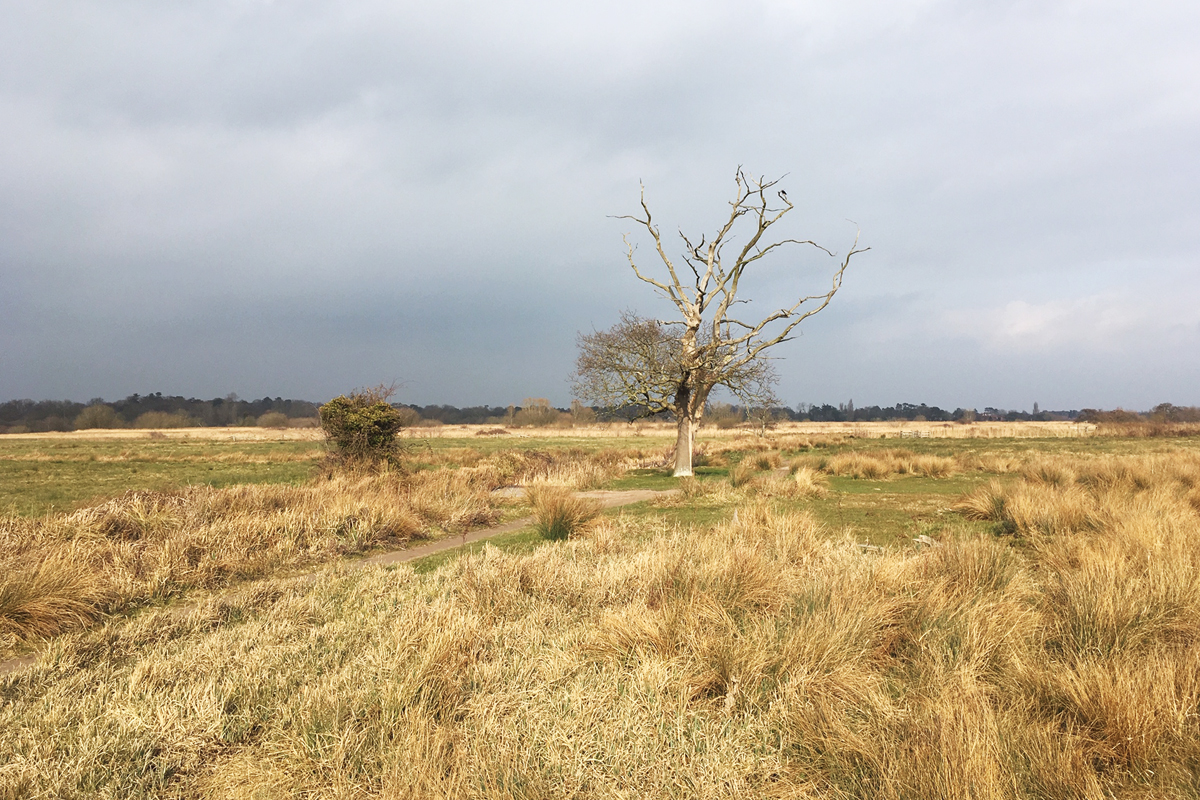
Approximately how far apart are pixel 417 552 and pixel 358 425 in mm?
10160

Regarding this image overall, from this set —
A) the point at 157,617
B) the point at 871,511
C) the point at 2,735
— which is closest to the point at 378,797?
the point at 2,735

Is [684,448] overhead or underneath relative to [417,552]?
overhead

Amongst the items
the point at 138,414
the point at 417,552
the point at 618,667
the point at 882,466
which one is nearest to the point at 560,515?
the point at 417,552

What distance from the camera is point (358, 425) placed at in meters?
19.5

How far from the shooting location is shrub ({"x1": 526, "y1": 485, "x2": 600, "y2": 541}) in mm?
10703

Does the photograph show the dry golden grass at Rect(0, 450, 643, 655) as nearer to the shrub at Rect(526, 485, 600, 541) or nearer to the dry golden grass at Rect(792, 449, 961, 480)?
the shrub at Rect(526, 485, 600, 541)

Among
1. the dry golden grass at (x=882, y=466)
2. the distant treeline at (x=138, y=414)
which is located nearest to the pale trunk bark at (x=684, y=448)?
the dry golden grass at (x=882, y=466)

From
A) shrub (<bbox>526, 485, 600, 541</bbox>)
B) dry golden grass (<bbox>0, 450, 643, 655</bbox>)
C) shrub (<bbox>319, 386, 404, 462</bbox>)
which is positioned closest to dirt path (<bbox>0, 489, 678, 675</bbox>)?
dry golden grass (<bbox>0, 450, 643, 655</bbox>)

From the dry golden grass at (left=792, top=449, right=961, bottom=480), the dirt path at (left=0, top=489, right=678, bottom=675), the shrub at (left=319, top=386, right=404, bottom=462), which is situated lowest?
the dirt path at (left=0, top=489, right=678, bottom=675)

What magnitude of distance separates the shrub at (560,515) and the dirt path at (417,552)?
1379 millimetres

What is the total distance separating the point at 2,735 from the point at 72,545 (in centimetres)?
509

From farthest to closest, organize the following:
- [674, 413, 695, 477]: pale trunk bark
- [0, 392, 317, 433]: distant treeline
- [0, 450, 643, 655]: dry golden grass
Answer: [0, 392, 317, 433]: distant treeline → [674, 413, 695, 477]: pale trunk bark → [0, 450, 643, 655]: dry golden grass

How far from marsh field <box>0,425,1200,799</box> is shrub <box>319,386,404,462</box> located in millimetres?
10119

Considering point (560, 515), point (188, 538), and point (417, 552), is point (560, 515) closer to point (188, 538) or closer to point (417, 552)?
point (417, 552)
